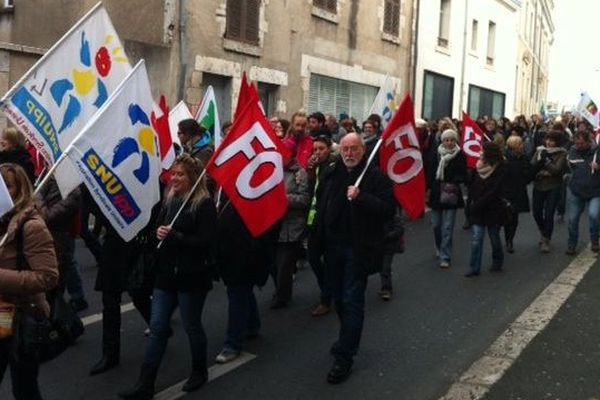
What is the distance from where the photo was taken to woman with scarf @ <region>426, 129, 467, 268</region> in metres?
8.70

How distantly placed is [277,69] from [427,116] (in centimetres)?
826

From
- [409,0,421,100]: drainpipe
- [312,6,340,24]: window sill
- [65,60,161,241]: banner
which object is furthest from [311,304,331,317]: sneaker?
[409,0,421,100]: drainpipe

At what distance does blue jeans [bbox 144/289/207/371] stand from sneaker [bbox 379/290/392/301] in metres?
2.70

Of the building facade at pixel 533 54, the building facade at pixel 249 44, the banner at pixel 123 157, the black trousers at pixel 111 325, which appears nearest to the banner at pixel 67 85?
the banner at pixel 123 157

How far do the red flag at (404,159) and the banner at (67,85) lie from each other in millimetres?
2009

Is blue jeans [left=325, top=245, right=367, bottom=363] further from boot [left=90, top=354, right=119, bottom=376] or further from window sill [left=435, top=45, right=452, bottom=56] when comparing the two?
window sill [left=435, top=45, right=452, bottom=56]

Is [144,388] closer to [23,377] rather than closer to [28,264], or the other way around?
[23,377]

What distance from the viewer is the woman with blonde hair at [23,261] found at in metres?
3.56

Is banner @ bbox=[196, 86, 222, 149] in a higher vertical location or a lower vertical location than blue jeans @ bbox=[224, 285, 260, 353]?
higher

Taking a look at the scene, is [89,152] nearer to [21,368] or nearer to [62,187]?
[62,187]

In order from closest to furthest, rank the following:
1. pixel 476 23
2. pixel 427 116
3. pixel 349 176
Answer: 1. pixel 349 176
2. pixel 427 116
3. pixel 476 23

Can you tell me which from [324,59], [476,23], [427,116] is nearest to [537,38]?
[476,23]

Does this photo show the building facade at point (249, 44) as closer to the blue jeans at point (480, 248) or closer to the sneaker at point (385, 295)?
the blue jeans at point (480, 248)

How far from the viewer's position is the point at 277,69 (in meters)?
17.0
